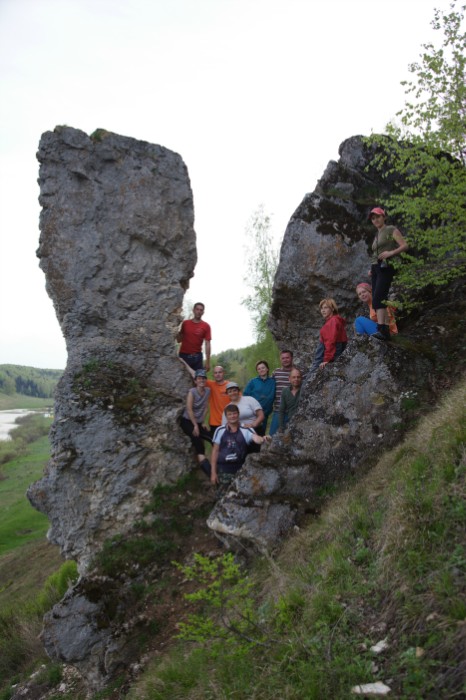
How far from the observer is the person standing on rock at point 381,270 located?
8.63 m

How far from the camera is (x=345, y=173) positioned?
1234 cm

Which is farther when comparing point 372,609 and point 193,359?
point 193,359

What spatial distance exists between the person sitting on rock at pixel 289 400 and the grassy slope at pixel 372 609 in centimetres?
295

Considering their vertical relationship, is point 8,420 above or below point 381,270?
below

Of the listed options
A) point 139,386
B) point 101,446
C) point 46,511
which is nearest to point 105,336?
point 139,386

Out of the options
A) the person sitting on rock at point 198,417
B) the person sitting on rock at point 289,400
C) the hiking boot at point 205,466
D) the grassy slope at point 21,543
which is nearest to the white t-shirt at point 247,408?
the person sitting on rock at point 289,400

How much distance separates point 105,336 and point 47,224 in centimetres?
316

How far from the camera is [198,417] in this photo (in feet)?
33.9

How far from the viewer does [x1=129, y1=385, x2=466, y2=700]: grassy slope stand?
12.0 ft

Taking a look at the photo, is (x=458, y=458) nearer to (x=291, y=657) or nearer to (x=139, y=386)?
(x=291, y=657)

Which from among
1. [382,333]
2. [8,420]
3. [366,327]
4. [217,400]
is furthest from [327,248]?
[8,420]

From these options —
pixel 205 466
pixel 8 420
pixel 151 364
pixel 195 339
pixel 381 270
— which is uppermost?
pixel 381 270

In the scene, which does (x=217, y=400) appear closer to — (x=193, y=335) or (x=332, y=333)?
(x=193, y=335)

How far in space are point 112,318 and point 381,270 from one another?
6.29 metres
